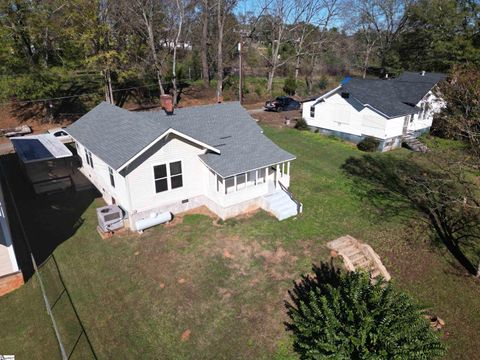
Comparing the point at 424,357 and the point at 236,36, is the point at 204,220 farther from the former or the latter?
the point at 236,36

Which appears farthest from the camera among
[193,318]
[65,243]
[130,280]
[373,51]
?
[373,51]

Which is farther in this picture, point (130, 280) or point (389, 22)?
point (389, 22)

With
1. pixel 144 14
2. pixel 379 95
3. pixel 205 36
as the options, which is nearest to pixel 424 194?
pixel 379 95

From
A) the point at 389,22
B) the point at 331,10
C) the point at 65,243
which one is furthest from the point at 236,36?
the point at 65,243

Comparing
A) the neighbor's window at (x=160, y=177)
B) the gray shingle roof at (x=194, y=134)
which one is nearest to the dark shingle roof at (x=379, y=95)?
the gray shingle roof at (x=194, y=134)

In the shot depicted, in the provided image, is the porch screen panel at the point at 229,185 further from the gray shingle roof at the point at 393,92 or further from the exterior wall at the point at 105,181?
the gray shingle roof at the point at 393,92

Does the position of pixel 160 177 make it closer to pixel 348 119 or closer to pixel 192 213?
pixel 192 213

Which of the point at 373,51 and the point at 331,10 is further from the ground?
the point at 331,10
